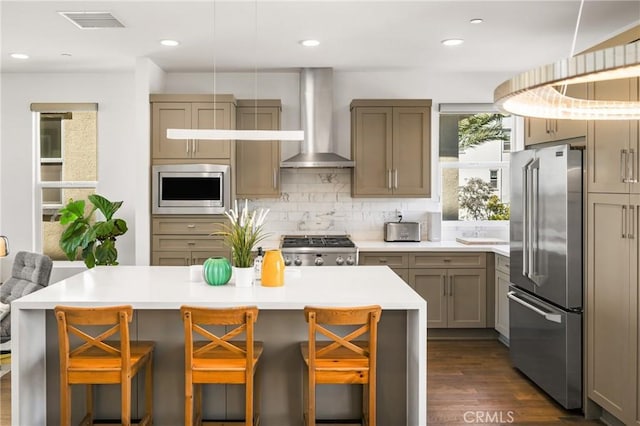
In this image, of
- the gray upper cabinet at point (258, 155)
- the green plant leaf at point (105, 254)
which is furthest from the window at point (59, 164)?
the gray upper cabinet at point (258, 155)

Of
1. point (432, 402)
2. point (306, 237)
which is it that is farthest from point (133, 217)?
point (432, 402)

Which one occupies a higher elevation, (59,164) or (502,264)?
(59,164)

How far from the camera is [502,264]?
524cm

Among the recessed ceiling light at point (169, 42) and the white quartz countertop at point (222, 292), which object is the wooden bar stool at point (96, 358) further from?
the recessed ceiling light at point (169, 42)

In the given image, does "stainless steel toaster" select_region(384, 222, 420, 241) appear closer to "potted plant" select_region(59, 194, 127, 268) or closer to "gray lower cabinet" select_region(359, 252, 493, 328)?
"gray lower cabinet" select_region(359, 252, 493, 328)

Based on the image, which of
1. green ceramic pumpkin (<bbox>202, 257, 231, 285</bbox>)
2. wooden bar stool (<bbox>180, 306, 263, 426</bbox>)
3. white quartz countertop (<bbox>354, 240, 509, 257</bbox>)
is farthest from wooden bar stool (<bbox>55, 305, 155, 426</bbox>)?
white quartz countertop (<bbox>354, 240, 509, 257</bbox>)

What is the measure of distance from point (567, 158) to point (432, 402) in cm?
185

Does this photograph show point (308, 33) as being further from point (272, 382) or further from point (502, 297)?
point (502, 297)

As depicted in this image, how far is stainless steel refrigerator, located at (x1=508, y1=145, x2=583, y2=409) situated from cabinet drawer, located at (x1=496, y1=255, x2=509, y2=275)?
69cm

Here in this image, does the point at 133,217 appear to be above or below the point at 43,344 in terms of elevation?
above

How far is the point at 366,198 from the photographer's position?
5.96m

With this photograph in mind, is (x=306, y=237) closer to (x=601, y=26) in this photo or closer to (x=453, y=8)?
(x=453, y=8)

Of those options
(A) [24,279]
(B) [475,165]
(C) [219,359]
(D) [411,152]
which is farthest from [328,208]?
(C) [219,359]

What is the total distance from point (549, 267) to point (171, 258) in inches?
133
